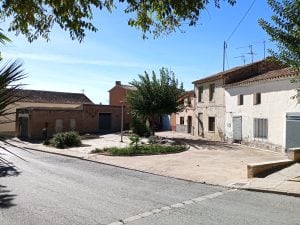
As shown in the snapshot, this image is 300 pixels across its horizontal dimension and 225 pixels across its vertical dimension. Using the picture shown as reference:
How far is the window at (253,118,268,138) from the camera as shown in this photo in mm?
25625


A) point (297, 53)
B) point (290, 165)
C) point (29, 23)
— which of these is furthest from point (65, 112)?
point (29, 23)

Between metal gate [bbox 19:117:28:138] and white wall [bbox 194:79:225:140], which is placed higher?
white wall [bbox 194:79:225:140]

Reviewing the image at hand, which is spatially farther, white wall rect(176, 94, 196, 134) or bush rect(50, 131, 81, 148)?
white wall rect(176, 94, 196, 134)

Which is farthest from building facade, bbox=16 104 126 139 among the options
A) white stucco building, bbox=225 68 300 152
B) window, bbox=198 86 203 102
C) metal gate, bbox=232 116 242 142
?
metal gate, bbox=232 116 242 142

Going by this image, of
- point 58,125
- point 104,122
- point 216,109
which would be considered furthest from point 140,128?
point 104,122

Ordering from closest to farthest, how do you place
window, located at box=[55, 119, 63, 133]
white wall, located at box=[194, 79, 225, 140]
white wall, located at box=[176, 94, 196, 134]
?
white wall, located at box=[194, 79, 225, 140] → white wall, located at box=[176, 94, 196, 134] → window, located at box=[55, 119, 63, 133]

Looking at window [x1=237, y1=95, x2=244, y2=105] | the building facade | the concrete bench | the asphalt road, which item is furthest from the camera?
the building facade

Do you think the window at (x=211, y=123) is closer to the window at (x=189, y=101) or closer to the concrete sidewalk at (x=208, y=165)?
the window at (x=189, y=101)

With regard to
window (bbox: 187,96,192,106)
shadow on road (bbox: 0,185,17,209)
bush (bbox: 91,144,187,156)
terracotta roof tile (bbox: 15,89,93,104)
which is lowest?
shadow on road (bbox: 0,185,17,209)

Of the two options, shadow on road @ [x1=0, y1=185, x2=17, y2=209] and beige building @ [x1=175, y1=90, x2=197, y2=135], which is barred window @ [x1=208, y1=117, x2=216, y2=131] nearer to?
beige building @ [x1=175, y1=90, x2=197, y2=135]

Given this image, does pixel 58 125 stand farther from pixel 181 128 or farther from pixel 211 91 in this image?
pixel 211 91

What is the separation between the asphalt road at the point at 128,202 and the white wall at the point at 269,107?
37.5 ft

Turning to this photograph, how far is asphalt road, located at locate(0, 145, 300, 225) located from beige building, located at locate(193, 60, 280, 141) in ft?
61.8

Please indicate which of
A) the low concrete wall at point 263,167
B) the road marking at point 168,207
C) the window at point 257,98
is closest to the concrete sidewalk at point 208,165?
the low concrete wall at point 263,167
